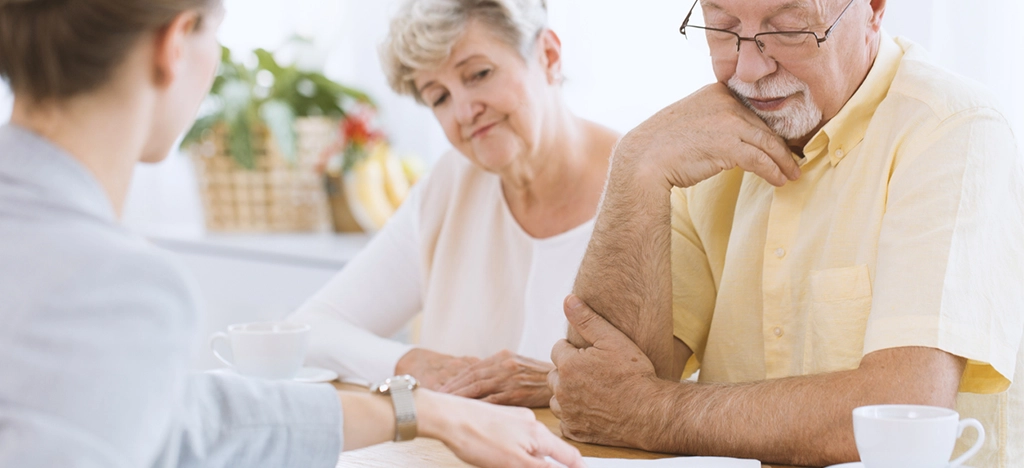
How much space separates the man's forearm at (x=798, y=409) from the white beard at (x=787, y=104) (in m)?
0.35

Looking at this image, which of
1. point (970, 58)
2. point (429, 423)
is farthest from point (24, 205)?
point (970, 58)

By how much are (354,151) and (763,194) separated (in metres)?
2.11

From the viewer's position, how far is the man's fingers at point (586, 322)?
131cm

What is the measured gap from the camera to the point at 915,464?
2.84 ft

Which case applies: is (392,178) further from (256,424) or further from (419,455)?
(256,424)

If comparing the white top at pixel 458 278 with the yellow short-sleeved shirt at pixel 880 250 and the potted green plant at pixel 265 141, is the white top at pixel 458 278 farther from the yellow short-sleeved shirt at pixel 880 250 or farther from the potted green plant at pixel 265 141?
the potted green plant at pixel 265 141

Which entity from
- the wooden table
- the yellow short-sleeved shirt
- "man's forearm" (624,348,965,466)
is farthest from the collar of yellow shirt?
the wooden table

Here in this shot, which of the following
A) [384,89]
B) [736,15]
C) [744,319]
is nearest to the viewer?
[736,15]

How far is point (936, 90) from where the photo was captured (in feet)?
3.93

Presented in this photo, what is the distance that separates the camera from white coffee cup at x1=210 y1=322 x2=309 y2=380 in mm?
1398

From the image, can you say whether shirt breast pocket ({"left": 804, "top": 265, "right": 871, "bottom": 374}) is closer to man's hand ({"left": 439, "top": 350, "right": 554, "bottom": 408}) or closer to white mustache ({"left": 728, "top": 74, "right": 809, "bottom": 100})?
white mustache ({"left": 728, "top": 74, "right": 809, "bottom": 100})

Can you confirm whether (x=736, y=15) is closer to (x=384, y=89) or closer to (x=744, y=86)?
(x=744, y=86)

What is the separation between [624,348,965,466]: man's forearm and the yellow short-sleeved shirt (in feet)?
0.09

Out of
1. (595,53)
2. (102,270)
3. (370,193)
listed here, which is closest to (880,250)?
(102,270)
